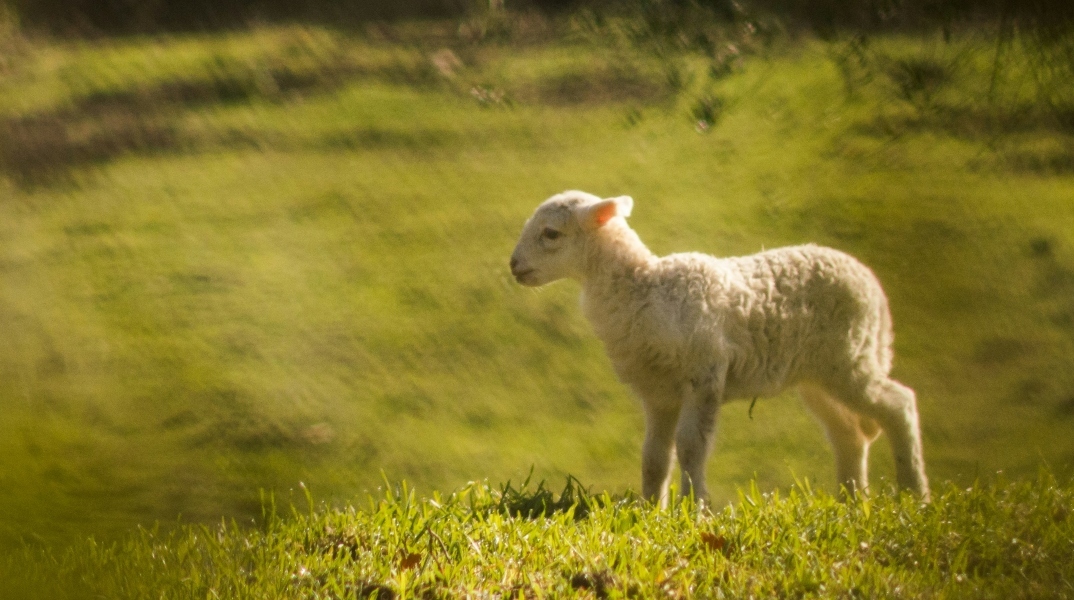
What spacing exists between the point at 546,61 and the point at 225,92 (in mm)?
2946

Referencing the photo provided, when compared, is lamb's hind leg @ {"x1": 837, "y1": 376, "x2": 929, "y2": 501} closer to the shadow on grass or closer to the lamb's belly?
the lamb's belly

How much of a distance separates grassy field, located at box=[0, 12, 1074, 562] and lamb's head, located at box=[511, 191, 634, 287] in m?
1.25

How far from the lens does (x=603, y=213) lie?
14.4 feet

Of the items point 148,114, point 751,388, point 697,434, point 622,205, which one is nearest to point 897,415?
point 751,388

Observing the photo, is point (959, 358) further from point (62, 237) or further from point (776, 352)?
point (62, 237)

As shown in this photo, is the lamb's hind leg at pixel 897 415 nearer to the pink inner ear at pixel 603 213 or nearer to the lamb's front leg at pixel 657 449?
the lamb's front leg at pixel 657 449

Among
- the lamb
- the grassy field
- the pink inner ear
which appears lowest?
the grassy field

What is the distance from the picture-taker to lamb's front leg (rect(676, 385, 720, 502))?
4.20 m

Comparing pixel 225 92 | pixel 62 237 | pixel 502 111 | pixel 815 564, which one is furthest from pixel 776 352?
pixel 62 237

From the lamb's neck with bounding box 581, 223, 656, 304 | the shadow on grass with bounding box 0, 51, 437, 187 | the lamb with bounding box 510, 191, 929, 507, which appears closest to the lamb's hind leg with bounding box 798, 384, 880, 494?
the lamb with bounding box 510, 191, 929, 507

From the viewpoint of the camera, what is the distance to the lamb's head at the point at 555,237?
4.40 meters

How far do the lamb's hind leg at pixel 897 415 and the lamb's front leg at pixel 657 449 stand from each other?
74 cm

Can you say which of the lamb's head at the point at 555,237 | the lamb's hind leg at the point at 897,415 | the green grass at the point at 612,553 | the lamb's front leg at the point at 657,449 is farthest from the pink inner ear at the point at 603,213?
the lamb's hind leg at the point at 897,415

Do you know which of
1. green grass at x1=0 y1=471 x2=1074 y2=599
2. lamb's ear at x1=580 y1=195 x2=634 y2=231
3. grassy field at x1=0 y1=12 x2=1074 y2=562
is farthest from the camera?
grassy field at x1=0 y1=12 x2=1074 y2=562
